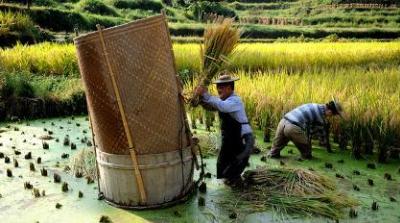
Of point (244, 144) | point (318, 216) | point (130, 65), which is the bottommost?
point (318, 216)

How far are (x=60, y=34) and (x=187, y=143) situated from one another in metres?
15.9

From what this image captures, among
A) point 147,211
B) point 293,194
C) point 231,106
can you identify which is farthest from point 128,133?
point 293,194

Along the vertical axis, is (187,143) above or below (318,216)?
above

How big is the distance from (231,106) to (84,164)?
69.9 inches

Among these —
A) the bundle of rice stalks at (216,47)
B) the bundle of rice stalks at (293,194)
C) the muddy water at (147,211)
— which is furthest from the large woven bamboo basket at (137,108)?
the bundle of rice stalks at (293,194)

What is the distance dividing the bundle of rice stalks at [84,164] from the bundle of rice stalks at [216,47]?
59.3 inches

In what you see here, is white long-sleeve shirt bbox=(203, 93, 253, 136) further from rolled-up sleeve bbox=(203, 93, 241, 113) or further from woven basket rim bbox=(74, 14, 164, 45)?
woven basket rim bbox=(74, 14, 164, 45)

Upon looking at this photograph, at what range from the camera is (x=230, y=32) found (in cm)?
488

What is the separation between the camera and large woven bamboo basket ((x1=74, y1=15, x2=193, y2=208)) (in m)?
4.31

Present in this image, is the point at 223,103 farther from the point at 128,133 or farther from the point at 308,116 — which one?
the point at 308,116

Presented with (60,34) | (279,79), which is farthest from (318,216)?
(60,34)

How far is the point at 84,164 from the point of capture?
5.49 metres

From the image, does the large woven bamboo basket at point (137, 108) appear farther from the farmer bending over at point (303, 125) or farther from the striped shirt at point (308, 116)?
the striped shirt at point (308, 116)

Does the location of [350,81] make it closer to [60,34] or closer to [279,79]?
[279,79]
